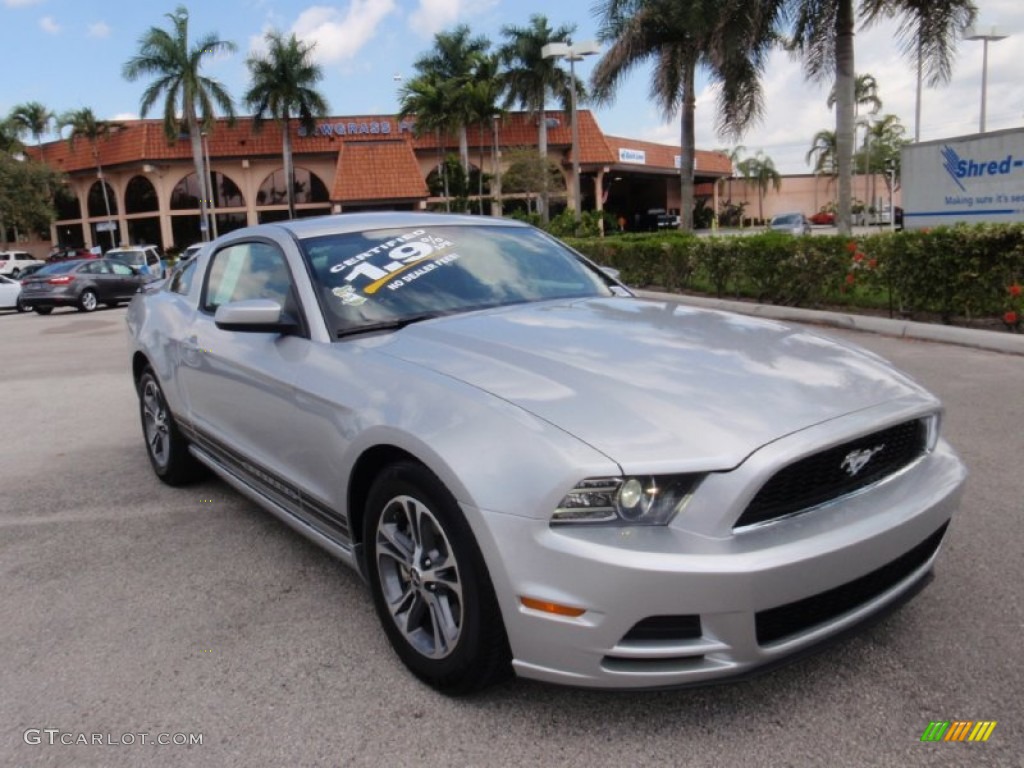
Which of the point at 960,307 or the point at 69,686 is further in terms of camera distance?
the point at 960,307

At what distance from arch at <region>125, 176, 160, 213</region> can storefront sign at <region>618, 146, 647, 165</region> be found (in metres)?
28.4

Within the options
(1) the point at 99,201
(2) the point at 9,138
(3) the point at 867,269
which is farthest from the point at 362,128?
(3) the point at 867,269

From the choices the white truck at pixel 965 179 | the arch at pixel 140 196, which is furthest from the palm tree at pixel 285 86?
the white truck at pixel 965 179

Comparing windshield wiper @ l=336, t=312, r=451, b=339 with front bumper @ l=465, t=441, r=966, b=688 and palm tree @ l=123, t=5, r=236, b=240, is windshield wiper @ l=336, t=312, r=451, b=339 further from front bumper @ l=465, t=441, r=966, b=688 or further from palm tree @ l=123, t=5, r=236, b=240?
palm tree @ l=123, t=5, r=236, b=240

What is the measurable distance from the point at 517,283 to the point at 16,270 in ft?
132

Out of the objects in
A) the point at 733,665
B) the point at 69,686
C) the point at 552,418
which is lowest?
the point at 69,686

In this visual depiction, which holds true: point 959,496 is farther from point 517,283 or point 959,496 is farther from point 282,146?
point 282,146

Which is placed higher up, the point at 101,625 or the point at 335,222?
the point at 335,222

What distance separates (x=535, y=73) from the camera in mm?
41469

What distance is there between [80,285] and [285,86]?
2746 cm

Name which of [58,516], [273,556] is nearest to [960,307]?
[273,556]

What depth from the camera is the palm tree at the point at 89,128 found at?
159 feet

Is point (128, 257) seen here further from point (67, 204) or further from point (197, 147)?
point (67, 204)

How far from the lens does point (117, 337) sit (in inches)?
569
